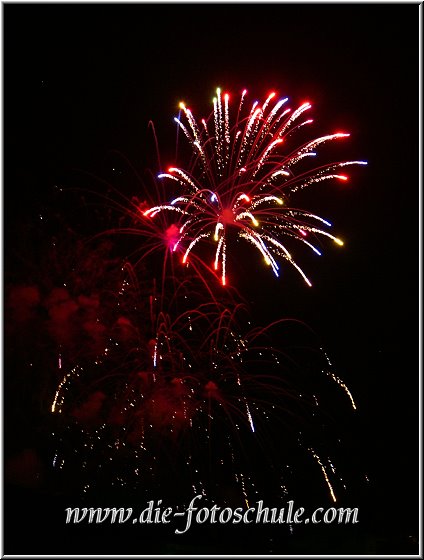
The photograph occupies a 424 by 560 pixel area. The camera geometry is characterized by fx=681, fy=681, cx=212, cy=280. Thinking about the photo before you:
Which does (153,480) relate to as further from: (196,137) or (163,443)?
(196,137)

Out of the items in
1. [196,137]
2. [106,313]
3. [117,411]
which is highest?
[196,137]

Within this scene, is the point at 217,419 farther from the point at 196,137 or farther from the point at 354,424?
the point at 196,137

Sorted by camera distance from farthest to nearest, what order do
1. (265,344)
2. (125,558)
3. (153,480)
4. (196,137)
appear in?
(265,344) → (153,480) → (196,137) → (125,558)

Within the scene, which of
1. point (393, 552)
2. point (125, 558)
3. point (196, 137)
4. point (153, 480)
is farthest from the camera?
point (153, 480)

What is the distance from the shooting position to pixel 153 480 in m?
10.6

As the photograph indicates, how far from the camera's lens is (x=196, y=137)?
32.0 feet

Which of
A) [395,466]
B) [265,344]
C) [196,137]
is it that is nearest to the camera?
[196,137]

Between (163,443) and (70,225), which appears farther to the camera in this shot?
(70,225)

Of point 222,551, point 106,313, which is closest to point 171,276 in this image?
point 106,313

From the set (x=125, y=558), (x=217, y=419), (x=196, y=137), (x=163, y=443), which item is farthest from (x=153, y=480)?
(x=196, y=137)

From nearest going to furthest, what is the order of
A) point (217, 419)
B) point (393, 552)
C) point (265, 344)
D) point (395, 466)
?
point (393, 552)
point (217, 419)
point (395, 466)
point (265, 344)

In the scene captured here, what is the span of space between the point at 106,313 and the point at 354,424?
19.0 ft

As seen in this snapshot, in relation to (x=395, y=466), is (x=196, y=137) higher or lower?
higher

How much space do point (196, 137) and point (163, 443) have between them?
4.80 meters
